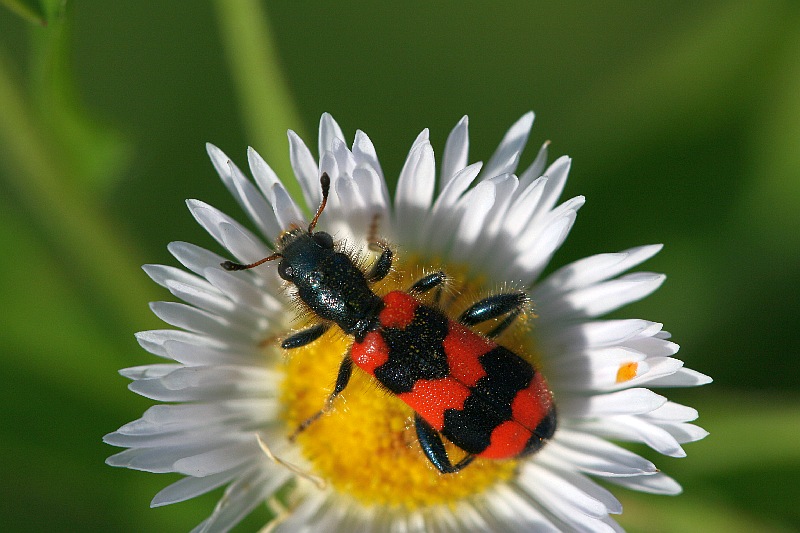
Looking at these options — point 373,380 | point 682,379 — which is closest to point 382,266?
point 373,380

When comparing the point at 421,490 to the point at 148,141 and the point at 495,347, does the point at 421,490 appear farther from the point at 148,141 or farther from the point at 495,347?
the point at 148,141

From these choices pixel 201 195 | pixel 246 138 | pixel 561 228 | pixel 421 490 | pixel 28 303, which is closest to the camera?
pixel 561 228

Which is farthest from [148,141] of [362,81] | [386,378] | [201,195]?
[386,378]

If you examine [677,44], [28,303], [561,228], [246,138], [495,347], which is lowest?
[28,303]

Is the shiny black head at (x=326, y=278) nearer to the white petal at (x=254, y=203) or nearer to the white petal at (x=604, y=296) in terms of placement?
the white petal at (x=254, y=203)

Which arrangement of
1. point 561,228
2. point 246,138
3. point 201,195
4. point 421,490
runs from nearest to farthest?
point 561,228, point 421,490, point 201,195, point 246,138

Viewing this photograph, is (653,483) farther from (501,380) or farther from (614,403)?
(501,380)

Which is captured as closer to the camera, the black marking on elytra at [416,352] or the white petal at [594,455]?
the white petal at [594,455]

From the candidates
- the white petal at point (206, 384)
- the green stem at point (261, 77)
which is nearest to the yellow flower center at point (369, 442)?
the white petal at point (206, 384)
